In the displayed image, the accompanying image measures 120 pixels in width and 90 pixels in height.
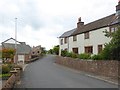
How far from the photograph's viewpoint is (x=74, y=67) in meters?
38.5

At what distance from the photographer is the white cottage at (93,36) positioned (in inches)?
1479

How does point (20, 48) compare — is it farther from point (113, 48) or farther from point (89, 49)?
point (113, 48)

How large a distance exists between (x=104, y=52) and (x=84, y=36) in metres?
20.9

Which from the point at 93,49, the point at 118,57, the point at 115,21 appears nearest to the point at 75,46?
the point at 93,49

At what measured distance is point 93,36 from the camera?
43.2 m

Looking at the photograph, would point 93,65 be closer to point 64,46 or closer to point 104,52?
point 104,52

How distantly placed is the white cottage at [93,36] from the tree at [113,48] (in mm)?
8896

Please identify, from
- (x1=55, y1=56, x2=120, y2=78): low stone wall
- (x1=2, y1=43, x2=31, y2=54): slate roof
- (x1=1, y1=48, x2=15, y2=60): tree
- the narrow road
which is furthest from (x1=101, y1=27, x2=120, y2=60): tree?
(x1=2, y1=43, x2=31, y2=54): slate roof

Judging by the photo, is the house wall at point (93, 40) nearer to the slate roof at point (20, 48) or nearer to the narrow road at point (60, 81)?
the narrow road at point (60, 81)

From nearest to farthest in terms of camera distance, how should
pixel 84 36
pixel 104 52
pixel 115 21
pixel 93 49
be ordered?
pixel 104 52 → pixel 115 21 → pixel 93 49 → pixel 84 36

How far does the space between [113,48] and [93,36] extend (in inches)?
765

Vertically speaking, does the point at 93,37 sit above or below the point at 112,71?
above

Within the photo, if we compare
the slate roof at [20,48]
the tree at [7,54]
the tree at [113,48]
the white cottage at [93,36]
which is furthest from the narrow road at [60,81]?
the slate roof at [20,48]

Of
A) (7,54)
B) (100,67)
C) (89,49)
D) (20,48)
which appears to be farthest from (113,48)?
(20,48)
